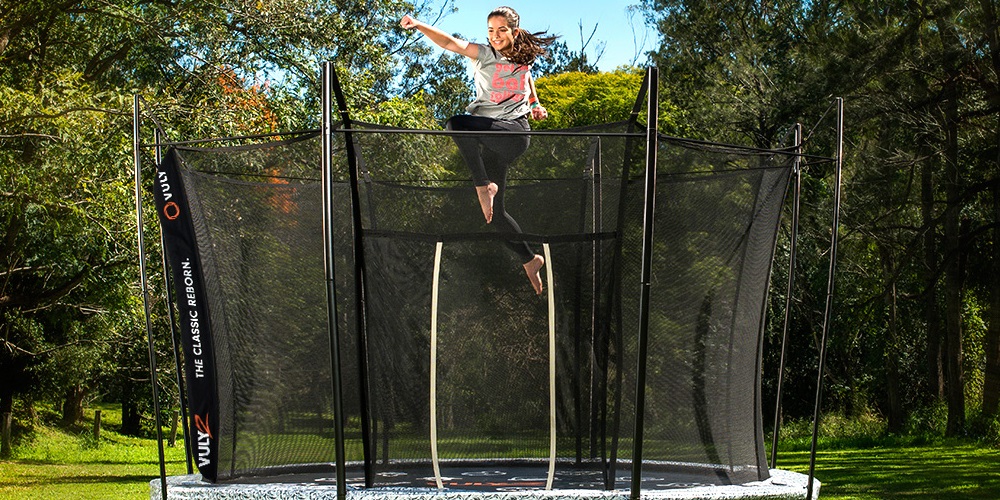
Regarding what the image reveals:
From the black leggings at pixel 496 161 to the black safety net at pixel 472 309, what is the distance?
38 mm

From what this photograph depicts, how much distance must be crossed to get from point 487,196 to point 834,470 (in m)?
8.41

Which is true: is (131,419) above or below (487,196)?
below

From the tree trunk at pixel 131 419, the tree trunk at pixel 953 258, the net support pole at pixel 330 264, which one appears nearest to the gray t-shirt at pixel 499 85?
the net support pole at pixel 330 264

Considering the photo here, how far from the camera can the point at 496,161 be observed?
161 inches

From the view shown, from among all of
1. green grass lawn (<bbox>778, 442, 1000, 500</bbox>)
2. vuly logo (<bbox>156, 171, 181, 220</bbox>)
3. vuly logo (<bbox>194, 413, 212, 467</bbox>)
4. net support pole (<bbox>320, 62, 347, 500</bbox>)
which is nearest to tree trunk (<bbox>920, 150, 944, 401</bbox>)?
green grass lawn (<bbox>778, 442, 1000, 500</bbox>)

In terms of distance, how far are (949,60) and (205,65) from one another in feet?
29.9

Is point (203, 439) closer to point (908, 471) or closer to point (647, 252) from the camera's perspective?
point (647, 252)

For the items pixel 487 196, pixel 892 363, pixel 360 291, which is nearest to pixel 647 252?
pixel 487 196

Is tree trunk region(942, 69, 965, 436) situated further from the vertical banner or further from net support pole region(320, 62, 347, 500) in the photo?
net support pole region(320, 62, 347, 500)

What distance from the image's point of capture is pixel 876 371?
752 inches

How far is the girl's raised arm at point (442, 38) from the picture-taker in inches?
147

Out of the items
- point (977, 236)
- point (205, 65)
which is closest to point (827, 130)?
point (977, 236)

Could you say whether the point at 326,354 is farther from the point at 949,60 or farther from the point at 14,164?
the point at 949,60

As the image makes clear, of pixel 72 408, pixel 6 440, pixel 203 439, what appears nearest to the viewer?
pixel 203 439
